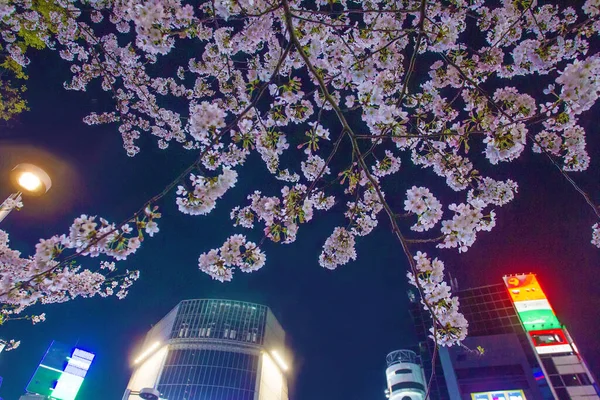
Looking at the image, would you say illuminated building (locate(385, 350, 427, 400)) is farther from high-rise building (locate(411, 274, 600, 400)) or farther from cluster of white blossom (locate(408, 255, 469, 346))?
cluster of white blossom (locate(408, 255, 469, 346))

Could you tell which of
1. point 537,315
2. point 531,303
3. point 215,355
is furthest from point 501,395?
point 215,355

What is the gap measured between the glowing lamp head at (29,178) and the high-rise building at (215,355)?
6094 centimetres

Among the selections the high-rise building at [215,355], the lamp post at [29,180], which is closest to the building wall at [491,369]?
the high-rise building at [215,355]

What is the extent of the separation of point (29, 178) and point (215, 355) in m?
62.9

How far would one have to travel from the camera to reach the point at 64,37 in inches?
329

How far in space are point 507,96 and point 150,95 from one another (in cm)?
913

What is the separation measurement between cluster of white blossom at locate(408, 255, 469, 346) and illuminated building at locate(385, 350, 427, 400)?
151 feet

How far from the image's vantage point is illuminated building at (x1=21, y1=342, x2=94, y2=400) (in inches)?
1489

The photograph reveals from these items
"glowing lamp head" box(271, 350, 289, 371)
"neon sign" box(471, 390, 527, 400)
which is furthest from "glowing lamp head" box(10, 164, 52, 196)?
"glowing lamp head" box(271, 350, 289, 371)

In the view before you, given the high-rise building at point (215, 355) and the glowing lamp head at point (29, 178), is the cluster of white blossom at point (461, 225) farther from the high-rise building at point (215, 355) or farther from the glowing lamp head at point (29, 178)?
the high-rise building at point (215, 355)

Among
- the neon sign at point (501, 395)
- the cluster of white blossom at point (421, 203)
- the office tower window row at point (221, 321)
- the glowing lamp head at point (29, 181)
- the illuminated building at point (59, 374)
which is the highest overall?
the office tower window row at point (221, 321)

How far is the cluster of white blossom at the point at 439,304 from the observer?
365 cm

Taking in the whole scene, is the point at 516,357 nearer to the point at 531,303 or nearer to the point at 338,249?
the point at 531,303

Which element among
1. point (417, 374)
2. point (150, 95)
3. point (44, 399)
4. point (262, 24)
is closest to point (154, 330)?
point (44, 399)
